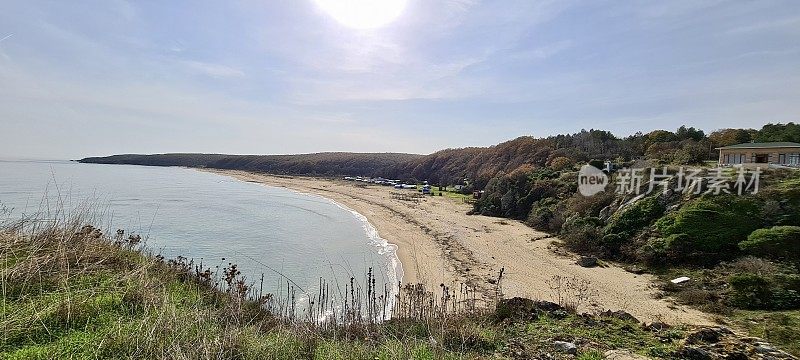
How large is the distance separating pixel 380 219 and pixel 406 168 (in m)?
53.5

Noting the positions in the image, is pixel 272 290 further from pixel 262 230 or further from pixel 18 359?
pixel 262 230

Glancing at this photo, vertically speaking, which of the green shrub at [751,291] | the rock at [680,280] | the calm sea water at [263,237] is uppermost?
the green shrub at [751,291]

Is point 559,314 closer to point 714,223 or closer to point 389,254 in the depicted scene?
point 389,254

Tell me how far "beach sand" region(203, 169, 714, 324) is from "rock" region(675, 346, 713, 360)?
195 inches

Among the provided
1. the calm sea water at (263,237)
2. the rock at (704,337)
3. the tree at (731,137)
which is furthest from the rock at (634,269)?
the tree at (731,137)

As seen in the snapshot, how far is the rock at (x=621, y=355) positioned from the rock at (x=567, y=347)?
0.39 meters

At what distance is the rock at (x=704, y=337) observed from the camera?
6.21 meters

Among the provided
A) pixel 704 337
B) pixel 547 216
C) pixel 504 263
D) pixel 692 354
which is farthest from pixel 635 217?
pixel 692 354

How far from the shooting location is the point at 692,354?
223 inches

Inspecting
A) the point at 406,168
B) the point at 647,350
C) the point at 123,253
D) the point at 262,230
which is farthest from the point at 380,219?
the point at 406,168

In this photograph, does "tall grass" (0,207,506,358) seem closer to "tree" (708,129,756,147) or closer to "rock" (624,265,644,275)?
"rock" (624,265,644,275)

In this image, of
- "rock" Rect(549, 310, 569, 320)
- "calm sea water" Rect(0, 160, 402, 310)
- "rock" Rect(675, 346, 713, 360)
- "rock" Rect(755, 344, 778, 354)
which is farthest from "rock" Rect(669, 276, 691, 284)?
"calm sea water" Rect(0, 160, 402, 310)

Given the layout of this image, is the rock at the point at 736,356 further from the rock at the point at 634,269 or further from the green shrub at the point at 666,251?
the green shrub at the point at 666,251

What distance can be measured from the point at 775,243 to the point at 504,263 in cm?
936
